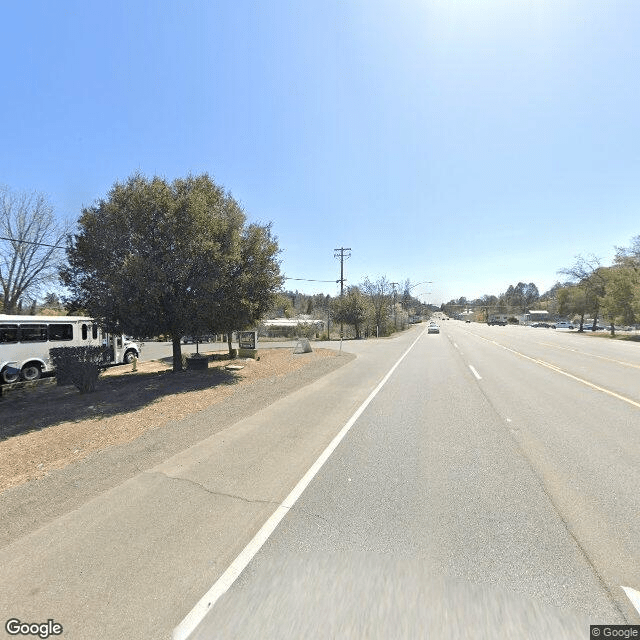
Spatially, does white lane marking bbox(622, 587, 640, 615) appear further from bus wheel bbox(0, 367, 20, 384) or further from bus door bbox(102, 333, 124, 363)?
bus door bbox(102, 333, 124, 363)

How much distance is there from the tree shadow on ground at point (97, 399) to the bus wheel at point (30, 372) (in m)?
3.98

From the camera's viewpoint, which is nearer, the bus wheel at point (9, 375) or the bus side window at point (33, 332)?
the bus wheel at point (9, 375)

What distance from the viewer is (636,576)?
8.61ft

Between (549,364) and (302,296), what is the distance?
154605 mm

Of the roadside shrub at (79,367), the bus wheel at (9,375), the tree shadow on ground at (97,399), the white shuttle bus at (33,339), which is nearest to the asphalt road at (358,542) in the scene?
the tree shadow on ground at (97,399)

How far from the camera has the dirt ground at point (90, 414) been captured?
5516mm

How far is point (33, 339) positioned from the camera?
16.1 m

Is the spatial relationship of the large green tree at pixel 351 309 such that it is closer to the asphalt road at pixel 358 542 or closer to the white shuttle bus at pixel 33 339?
the white shuttle bus at pixel 33 339

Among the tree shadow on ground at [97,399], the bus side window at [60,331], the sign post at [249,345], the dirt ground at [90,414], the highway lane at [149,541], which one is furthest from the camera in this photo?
the sign post at [249,345]

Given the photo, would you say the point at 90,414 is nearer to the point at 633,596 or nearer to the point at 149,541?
the point at 149,541

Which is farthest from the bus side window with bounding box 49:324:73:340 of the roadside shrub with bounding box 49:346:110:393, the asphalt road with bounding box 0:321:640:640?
the asphalt road with bounding box 0:321:640:640

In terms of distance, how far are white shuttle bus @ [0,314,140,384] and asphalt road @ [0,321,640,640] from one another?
11.7 metres

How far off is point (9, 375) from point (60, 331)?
131 inches

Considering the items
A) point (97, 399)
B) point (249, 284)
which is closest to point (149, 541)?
point (97, 399)
